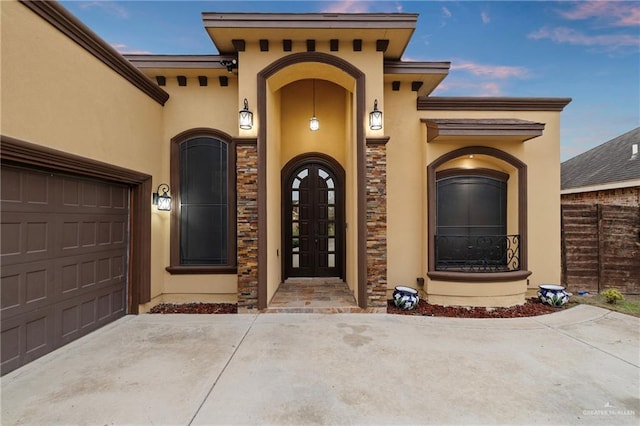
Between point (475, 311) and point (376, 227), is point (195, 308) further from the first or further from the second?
point (475, 311)

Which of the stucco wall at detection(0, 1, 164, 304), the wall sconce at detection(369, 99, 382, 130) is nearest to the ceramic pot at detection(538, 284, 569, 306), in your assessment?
the wall sconce at detection(369, 99, 382, 130)

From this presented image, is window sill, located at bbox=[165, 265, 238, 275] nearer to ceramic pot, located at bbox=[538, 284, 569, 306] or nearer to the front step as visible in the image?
the front step

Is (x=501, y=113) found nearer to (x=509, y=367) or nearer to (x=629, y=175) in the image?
(x=509, y=367)

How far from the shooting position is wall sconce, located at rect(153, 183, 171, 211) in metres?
4.98

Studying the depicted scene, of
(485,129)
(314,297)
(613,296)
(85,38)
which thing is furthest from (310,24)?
(613,296)

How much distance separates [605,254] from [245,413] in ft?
24.9

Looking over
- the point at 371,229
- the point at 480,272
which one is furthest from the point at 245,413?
the point at 480,272

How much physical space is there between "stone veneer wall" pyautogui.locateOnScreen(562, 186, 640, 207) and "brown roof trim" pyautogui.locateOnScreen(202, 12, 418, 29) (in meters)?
7.90

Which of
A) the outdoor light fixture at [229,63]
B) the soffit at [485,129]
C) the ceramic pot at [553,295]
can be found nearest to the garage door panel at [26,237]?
the outdoor light fixture at [229,63]

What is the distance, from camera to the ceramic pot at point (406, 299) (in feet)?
15.7

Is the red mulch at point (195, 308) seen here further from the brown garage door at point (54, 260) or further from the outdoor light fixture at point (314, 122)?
the outdoor light fixture at point (314, 122)

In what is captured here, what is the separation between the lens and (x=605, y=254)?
5773 mm

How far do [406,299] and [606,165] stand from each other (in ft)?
34.1

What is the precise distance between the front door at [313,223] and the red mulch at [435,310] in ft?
5.75
